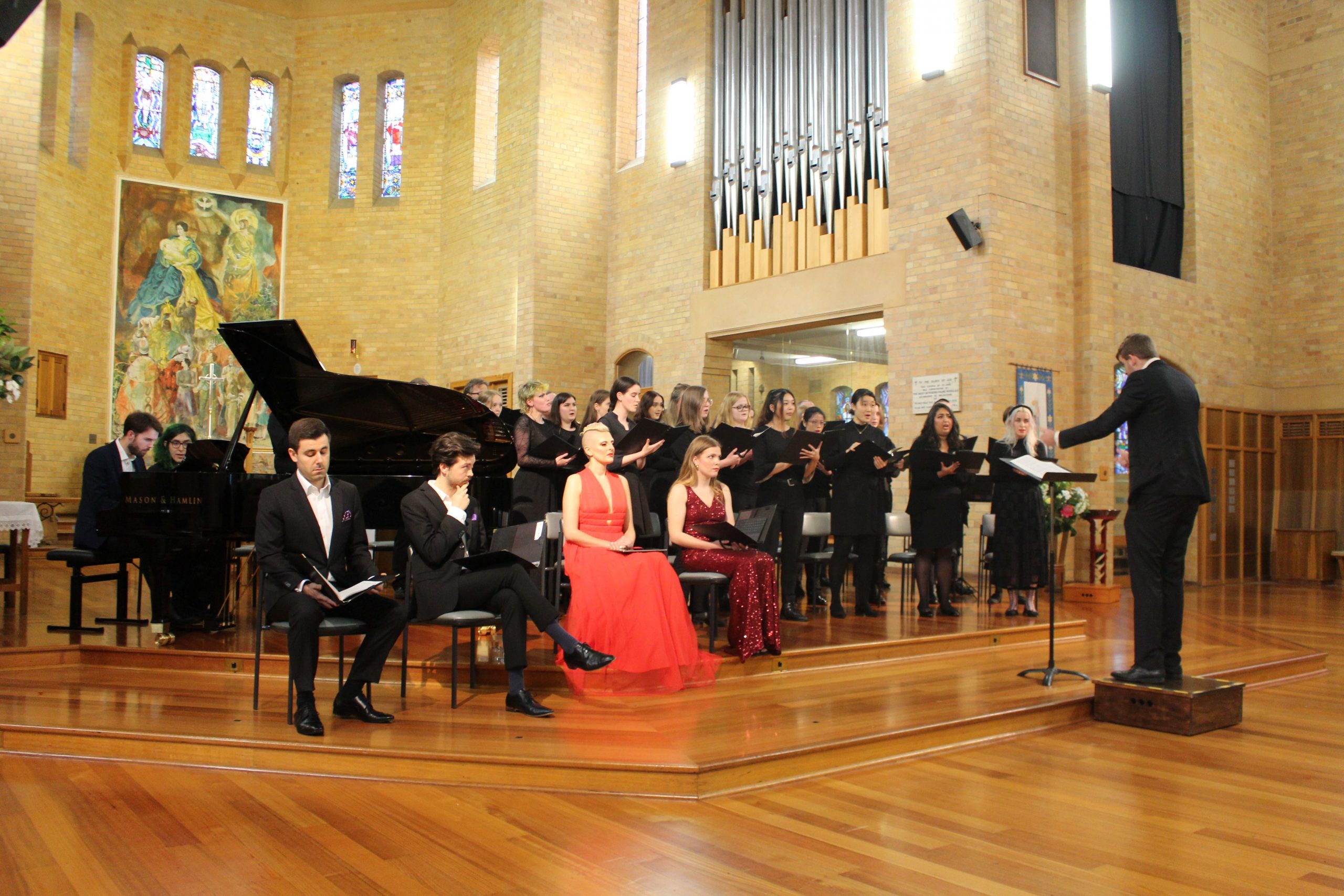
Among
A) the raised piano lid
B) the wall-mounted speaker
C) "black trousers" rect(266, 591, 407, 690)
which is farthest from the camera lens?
the wall-mounted speaker

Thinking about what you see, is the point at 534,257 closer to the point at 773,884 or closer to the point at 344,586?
the point at 344,586

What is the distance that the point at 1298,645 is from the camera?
21.8 feet

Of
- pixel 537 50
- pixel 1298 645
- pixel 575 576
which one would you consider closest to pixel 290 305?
pixel 537 50

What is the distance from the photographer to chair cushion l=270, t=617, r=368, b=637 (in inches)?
155

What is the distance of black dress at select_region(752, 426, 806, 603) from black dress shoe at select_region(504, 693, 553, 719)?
2234 mm

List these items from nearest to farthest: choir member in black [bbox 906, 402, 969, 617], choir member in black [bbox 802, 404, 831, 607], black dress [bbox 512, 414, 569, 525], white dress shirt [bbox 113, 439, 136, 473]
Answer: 1. white dress shirt [bbox 113, 439, 136, 473]
2. black dress [bbox 512, 414, 569, 525]
3. choir member in black [bbox 906, 402, 969, 617]
4. choir member in black [bbox 802, 404, 831, 607]

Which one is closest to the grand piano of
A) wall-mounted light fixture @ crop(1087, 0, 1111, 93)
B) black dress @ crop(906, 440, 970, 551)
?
black dress @ crop(906, 440, 970, 551)

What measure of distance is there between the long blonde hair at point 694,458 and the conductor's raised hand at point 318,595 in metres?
2.04

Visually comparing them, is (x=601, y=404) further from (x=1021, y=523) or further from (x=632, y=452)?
(x=1021, y=523)

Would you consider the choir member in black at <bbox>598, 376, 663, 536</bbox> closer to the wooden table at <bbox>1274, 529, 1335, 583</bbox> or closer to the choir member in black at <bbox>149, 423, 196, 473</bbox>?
the choir member in black at <bbox>149, 423, 196, 473</bbox>

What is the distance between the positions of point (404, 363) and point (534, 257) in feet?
11.5

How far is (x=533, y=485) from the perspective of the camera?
6152 millimetres

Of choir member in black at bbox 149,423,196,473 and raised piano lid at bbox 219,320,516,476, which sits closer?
raised piano lid at bbox 219,320,516,476

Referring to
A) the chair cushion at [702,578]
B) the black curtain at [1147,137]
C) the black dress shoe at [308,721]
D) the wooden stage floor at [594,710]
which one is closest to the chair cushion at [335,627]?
the black dress shoe at [308,721]
